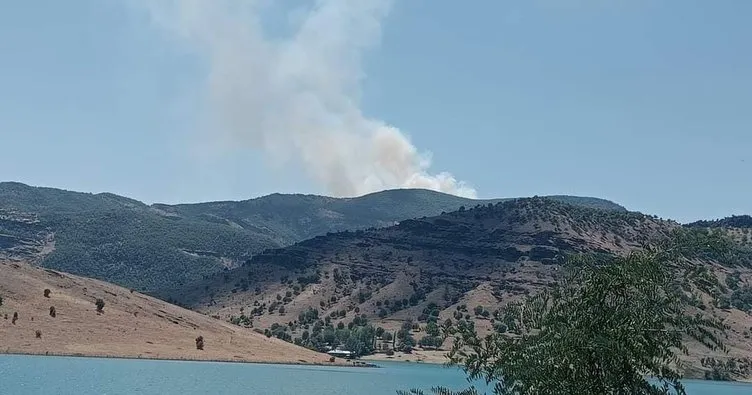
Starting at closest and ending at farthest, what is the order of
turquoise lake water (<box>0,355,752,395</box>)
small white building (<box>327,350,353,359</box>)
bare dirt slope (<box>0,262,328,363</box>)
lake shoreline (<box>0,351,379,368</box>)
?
turquoise lake water (<box>0,355,752,395</box>) < lake shoreline (<box>0,351,379,368</box>) < bare dirt slope (<box>0,262,328,363</box>) < small white building (<box>327,350,353,359</box>)

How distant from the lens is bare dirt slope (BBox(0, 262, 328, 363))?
103m

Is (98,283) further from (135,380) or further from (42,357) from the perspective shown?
(135,380)

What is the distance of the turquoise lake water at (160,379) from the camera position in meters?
64.5

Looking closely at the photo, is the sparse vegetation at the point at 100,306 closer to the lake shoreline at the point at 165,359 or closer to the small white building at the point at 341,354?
the lake shoreline at the point at 165,359

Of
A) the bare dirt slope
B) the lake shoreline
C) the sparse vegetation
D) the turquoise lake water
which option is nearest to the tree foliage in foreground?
the turquoise lake water

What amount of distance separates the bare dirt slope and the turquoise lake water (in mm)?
5603

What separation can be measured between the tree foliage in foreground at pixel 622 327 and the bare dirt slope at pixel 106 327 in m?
92.5

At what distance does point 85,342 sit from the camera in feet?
345

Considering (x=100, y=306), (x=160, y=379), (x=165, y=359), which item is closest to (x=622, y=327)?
(x=160, y=379)

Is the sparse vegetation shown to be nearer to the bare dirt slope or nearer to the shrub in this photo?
the shrub

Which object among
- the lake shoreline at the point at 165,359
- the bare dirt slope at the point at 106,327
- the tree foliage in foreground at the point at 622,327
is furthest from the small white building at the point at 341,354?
the tree foliage in foreground at the point at 622,327

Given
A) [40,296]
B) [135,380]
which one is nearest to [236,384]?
[135,380]

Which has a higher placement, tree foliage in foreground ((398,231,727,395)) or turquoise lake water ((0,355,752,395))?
tree foliage in foreground ((398,231,727,395))

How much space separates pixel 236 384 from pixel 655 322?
2910 inches
